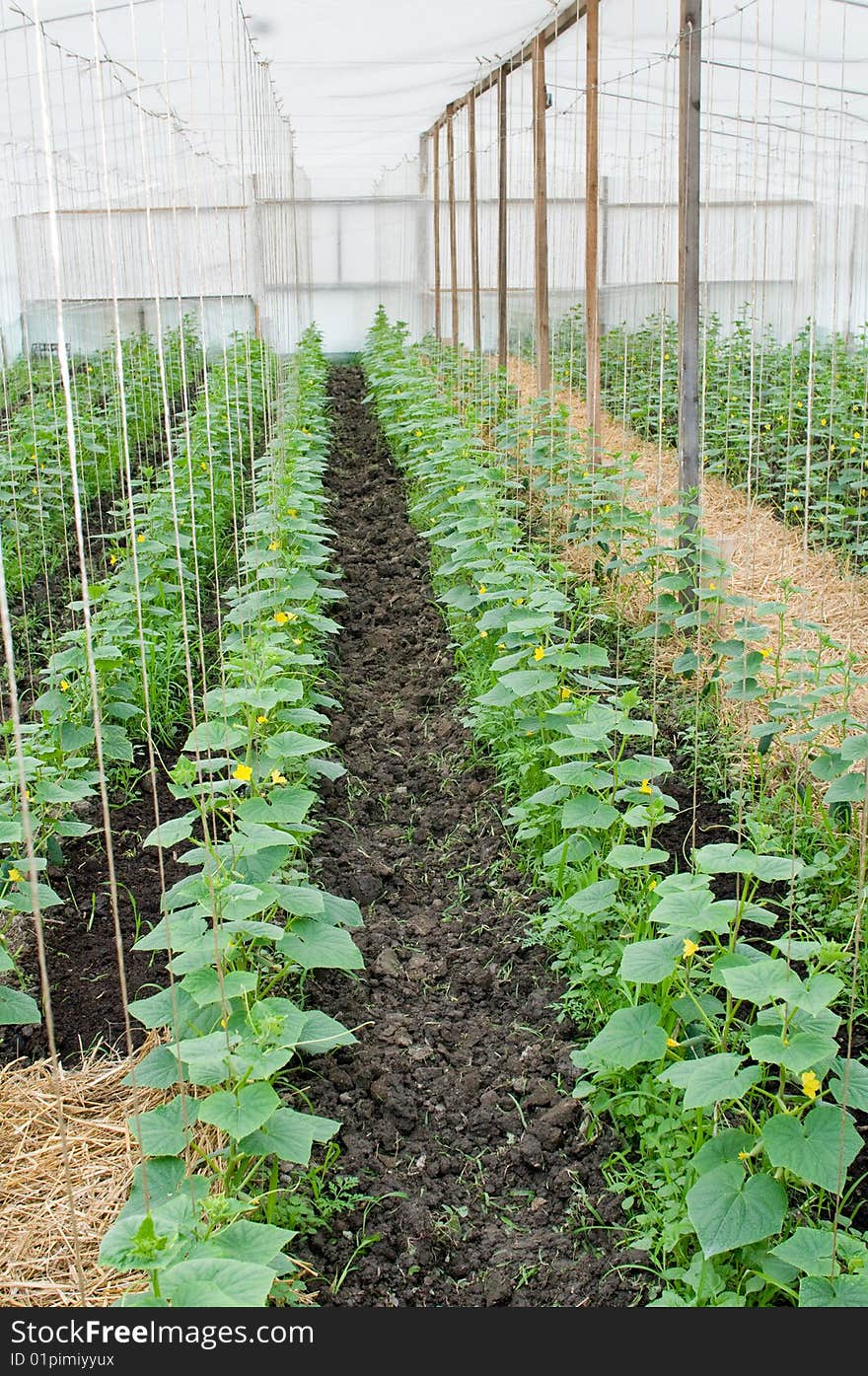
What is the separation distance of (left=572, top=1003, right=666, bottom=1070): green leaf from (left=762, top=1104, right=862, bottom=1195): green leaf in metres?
0.43

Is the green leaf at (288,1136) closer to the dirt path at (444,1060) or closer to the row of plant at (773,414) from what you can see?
the dirt path at (444,1060)

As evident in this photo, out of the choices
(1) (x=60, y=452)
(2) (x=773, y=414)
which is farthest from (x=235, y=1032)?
(2) (x=773, y=414)

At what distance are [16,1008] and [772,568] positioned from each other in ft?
14.9

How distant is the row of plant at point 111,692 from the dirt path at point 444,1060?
707mm

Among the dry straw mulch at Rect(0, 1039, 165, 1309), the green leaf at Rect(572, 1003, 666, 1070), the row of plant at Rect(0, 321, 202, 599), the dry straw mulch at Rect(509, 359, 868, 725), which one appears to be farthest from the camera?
the row of plant at Rect(0, 321, 202, 599)

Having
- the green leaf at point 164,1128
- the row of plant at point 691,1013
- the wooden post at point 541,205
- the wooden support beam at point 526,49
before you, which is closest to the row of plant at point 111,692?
the green leaf at point 164,1128

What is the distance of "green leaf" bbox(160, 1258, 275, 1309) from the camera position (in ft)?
5.39

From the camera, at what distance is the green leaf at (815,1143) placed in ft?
6.89

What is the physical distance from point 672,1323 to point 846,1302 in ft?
1.01

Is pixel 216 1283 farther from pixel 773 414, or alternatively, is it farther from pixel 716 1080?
pixel 773 414

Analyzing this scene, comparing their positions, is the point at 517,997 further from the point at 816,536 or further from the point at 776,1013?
the point at 816,536

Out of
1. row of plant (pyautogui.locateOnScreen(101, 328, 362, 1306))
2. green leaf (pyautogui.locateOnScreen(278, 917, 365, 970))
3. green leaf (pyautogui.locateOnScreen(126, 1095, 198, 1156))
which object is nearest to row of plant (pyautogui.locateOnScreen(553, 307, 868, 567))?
row of plant (pyautogui.locateOnScreen(101, 328, 362, 1306))

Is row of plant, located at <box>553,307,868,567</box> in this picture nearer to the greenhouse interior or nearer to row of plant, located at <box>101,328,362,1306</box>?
the greenhouse interior

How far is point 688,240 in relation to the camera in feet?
16.0
